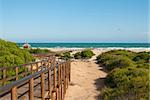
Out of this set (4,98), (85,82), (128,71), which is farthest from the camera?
(85,82)

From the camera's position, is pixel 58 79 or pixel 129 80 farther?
pixel 129 80

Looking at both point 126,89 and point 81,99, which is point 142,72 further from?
point 81,99

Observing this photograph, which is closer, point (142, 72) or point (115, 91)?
point (115, 91)

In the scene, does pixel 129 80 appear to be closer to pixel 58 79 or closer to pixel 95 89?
pixel 95 89

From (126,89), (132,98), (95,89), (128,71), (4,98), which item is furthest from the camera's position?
(128,71)

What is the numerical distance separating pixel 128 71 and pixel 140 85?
3439 mm

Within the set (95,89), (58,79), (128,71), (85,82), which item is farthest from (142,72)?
(58,79)

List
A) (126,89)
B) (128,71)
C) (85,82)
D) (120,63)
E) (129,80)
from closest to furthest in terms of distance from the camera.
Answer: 1. (126,89)
2. (129,80)
3. (128,71)
4. (85,82)
5. (120,63)

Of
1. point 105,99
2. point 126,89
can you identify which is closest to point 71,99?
point 105,99

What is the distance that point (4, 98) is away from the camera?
7152 millimetres

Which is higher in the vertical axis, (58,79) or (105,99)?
(58,79)

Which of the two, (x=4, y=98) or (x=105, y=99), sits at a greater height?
(x=4, y=98)

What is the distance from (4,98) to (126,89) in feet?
20.4

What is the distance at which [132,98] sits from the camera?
1111 cm
